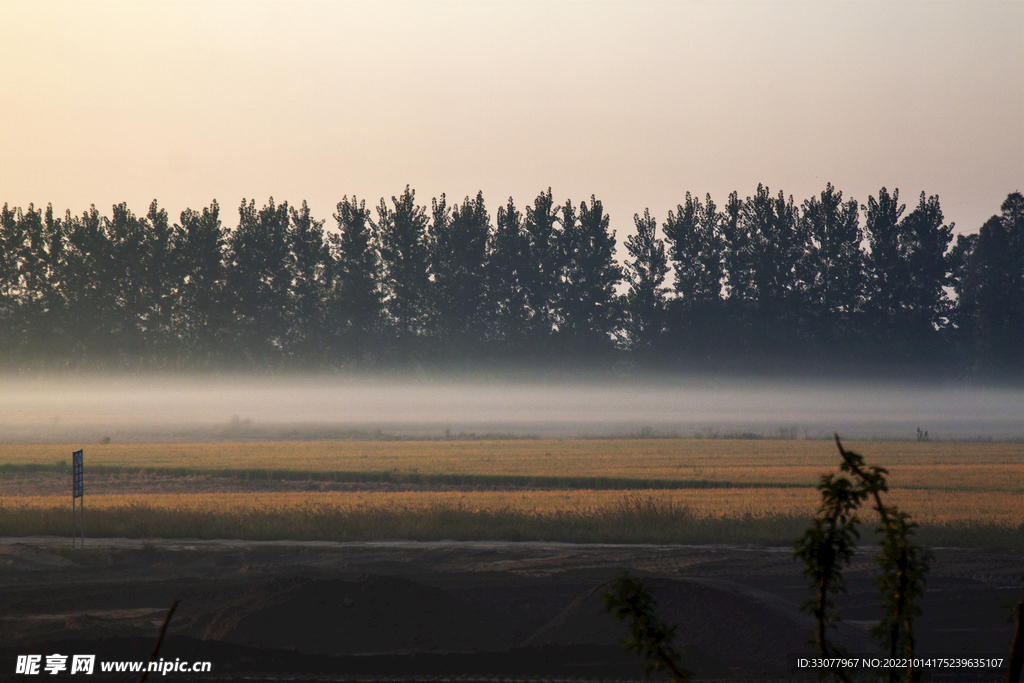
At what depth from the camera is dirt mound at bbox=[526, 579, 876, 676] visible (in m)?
13.2

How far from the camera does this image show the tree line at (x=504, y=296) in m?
87.7

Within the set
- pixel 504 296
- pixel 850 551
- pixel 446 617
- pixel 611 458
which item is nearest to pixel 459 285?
pixel 504 296

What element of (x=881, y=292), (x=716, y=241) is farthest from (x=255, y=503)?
(x=881, y=292)

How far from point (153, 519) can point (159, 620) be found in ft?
44.7

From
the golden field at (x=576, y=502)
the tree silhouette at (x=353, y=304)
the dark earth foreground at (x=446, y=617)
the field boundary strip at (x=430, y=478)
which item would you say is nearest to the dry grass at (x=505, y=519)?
the golden field at (x=576, y=502)

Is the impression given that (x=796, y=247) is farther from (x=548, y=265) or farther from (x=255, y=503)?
(x=255, y=503)

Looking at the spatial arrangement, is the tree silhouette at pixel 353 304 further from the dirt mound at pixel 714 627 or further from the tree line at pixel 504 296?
the dirt mound at pixel 714 627

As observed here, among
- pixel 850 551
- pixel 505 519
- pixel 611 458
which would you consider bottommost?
pixel 611 458

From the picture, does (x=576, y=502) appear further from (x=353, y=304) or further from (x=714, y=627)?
(x=353, y=304)

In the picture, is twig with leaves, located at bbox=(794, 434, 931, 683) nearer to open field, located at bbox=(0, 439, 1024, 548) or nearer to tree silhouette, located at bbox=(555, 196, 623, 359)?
open field, located at bbox=(0, 439, 1024, 548)

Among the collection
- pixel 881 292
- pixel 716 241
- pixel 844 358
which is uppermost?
pixel 716 241

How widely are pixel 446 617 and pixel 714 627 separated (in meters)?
4.54

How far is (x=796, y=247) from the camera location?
3514 inches

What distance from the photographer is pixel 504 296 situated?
90.8 metres
